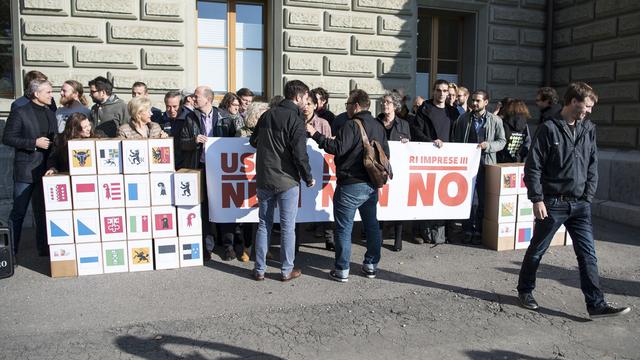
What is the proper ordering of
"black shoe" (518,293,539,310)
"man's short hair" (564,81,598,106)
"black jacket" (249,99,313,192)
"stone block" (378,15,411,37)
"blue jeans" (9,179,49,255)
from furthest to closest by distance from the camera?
"stone block" (378,15,411,37)
"blue jeans" (9,179,49,255)
"black jacket" (249,99,313,192)
"black shoe" (518,293,539,310)
"man's short hair" (564,81,598,106)

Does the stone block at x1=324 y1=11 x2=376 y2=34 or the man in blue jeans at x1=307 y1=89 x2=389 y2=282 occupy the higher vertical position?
the stone block at x1=324 y1=11 x2=376 y2=34

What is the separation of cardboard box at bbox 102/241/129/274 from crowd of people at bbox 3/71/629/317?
880mm

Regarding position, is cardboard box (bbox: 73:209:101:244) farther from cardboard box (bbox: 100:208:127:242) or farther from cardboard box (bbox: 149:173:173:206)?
cardboard box (bbox: 149:173:173:206)

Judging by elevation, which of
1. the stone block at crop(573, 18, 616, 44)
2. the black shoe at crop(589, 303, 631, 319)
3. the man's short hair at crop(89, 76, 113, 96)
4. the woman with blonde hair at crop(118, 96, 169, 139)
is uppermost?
the stone block at crop(573, 18, 616, 44)

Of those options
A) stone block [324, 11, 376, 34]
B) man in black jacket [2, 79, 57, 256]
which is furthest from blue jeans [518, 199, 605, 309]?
stone block [324, 11, 376, 34]

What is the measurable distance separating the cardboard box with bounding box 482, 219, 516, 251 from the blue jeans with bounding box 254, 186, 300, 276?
276cm

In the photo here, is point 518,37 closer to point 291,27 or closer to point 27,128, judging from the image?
point 291,27

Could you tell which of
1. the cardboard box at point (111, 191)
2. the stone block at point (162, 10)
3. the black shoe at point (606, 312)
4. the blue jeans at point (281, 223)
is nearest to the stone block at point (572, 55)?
the black shoe at point (606, 312)

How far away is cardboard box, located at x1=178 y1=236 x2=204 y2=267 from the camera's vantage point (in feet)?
18.9

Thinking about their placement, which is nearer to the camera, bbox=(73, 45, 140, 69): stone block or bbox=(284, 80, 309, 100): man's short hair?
bbox=(284, 80, 309, 100): man's short hair

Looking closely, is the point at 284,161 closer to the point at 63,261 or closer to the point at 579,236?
the point at 63,261

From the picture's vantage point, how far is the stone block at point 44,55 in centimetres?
822

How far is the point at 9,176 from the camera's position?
7941mm

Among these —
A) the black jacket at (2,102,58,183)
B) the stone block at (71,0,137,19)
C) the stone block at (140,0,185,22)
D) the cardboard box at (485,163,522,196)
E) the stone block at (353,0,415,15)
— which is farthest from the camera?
the stone block at (353,0,415,15)
